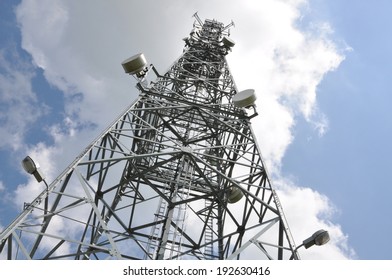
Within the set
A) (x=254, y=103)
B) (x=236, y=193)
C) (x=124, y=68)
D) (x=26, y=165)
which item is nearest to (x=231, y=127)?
(x=254, y=103)

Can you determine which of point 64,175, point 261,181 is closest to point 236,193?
point 261,181

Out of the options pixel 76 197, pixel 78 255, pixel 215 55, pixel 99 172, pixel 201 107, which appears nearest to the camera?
pixel 76 197

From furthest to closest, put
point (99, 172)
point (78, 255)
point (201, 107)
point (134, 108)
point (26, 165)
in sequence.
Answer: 1. point (201, 107)
2. point (134, 108)
3. point (99, 172)
4. point (78, 255)
5. point (26, 165)

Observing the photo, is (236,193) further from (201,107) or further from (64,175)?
(64,175)

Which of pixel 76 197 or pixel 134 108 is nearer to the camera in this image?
pixel 76 197

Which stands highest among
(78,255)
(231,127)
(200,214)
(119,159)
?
(231,127)

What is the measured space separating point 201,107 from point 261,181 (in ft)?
12.2

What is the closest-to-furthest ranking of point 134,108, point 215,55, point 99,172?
1. point 99,172
2. point 134,108
3. point 215,55

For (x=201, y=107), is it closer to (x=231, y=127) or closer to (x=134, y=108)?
(x=231, y=127)

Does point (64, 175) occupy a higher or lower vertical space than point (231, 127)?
lower

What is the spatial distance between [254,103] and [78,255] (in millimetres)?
7124

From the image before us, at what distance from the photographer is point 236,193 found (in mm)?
11773

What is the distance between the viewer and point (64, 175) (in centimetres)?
768

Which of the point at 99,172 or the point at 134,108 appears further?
the point at 134,108
